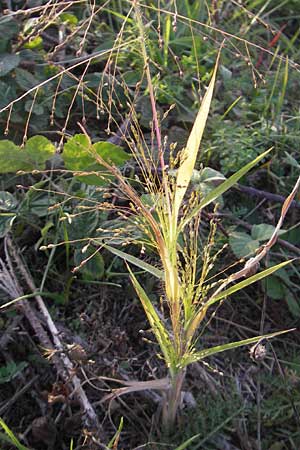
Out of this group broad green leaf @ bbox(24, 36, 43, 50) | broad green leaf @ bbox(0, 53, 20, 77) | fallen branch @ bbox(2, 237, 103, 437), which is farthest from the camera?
broad green leaf @ bbox(24, 36, 43, 50)

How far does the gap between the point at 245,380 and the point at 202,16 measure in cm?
125

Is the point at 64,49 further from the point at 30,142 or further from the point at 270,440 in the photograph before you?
the point at 270,440

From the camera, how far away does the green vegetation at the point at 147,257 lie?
1258 millimetres

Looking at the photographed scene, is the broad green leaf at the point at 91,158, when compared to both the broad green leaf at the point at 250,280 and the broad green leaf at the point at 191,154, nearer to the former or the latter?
the broad green leaf at the point at 191,154

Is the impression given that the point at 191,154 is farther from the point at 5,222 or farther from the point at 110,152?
the point at 5,222

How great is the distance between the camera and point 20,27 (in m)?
1.97

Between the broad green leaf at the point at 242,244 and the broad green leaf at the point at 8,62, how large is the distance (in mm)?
763

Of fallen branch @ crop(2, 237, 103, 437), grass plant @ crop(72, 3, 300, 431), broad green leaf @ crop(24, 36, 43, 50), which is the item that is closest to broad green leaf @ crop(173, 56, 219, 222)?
grass plant @ crop(72, 3, 300, 431)

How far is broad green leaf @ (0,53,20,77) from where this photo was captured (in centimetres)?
181

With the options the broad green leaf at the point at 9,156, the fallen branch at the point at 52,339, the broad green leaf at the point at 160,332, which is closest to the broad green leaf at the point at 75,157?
the broad green leaf at the point at 9,156

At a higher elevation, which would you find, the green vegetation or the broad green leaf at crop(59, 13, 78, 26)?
the broad green leaf at crop(59, 13, 78, 26)

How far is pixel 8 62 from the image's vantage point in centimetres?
183

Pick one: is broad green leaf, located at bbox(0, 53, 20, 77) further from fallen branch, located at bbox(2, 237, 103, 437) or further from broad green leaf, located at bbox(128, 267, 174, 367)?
broad green leaf, located at bbox(128, 267, 174, 367)

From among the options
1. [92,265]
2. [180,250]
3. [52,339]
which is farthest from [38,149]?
[180,250]
